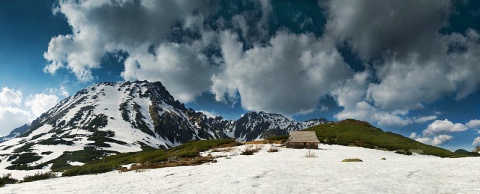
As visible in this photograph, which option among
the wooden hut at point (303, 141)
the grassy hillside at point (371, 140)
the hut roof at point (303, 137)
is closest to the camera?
the wooden hut at point (303, 141)

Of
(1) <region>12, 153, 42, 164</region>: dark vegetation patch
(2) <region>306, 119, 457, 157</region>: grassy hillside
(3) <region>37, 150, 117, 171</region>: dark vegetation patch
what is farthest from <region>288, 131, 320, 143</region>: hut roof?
(1) <region>12, 153, 42, 164</region>: dark vegetation patch

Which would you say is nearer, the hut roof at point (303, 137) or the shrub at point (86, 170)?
the shrub at point (86, 170)

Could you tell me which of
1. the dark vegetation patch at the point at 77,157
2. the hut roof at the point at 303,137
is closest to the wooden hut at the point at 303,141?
the hut roof at the point at 303,137

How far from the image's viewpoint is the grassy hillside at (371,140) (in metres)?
66.2

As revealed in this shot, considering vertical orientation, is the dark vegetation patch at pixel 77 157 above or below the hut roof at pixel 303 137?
below

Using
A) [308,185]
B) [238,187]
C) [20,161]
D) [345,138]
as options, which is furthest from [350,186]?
[20,161]

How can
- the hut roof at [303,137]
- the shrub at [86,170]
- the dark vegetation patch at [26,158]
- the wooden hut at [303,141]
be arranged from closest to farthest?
the shrub at [86,170]
the wooden hut at [303,141]
the hut roof at [303,137]
the dark vegetation patch at [26,158]

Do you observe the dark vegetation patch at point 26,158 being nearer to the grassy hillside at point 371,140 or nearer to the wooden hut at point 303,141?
the wooden hut at point 303,141

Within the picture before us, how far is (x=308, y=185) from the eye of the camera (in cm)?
1360

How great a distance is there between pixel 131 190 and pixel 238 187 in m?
5.50

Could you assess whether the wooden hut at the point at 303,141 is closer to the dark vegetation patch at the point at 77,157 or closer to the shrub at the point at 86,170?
the shrub at the point at 86,170

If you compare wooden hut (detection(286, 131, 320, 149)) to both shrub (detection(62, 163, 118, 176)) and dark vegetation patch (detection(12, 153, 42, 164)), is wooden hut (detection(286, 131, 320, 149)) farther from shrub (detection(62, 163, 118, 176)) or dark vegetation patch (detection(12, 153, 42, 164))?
dark vegetation patch (detection(12, 153, 42, 164))

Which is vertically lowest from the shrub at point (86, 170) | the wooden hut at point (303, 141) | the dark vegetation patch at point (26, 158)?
the dark vegetation patch at point (26, 158)

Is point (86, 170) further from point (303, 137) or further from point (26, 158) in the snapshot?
point (26, 158)
